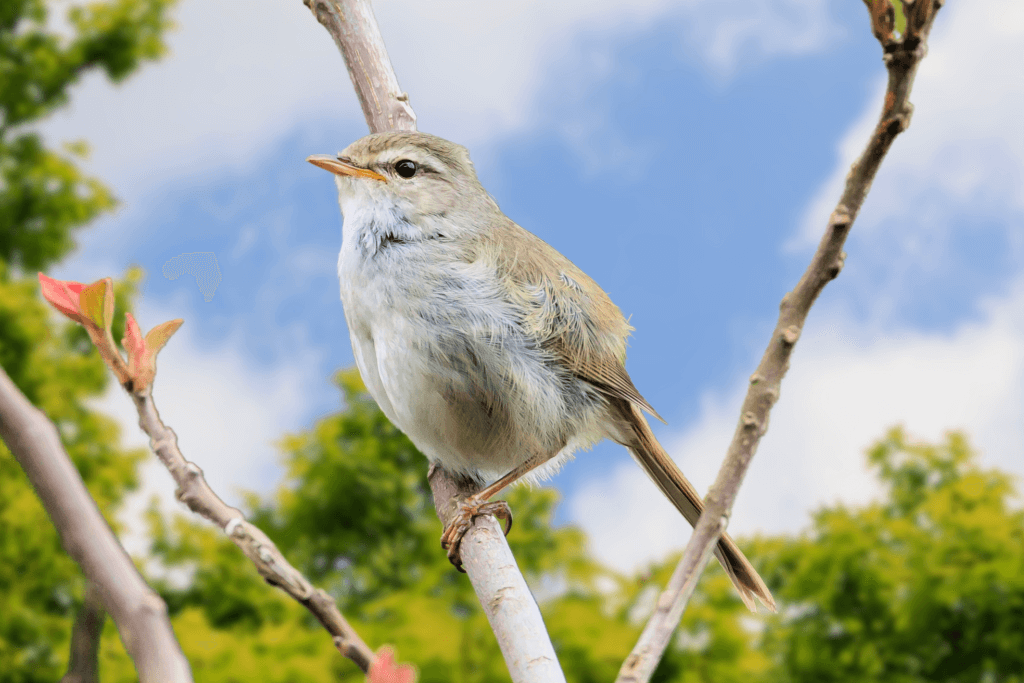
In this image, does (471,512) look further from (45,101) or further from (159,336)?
(45,101)

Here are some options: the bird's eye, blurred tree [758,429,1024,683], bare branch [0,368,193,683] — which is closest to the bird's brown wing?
the bird's eye

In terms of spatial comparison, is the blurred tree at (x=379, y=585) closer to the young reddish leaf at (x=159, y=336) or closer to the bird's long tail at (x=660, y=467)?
the bird's long tail at (x=660, y=467)

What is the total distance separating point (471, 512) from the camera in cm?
230

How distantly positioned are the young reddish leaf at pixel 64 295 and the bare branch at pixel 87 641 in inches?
14.8

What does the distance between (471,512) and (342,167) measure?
103 centimetres

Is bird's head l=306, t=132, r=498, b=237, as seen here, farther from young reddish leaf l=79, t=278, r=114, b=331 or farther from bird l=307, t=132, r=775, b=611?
young reddish leaf l=79, t=278, r=114, b=331

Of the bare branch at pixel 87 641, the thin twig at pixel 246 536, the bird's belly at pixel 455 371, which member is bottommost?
the bare branch at pixel 87 641

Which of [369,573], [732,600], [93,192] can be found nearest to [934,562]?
[732,600]

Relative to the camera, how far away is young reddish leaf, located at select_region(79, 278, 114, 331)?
825 millimetres

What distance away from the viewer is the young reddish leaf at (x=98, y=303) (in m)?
0.82

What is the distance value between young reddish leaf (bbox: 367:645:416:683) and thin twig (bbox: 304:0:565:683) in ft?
2.98

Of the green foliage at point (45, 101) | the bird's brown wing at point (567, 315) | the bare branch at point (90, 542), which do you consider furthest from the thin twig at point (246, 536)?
the green foliage at point (45, 101)

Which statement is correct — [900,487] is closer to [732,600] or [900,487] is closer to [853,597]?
[853,597]

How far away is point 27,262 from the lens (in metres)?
12.0
